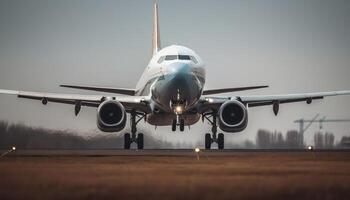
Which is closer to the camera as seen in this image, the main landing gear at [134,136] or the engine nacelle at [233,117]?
the engine nacelle at [233,117]

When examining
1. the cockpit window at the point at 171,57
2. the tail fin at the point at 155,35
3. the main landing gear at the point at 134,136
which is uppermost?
the tail fin at the point at 155,35

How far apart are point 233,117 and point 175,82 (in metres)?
3.90

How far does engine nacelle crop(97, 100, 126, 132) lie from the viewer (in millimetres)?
34188

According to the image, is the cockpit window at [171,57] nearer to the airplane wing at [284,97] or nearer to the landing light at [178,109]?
the landing light at [178,109]

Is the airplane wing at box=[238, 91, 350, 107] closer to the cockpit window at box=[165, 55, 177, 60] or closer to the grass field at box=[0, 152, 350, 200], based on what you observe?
the cockpit window at box=[165, 55, 177, 60]

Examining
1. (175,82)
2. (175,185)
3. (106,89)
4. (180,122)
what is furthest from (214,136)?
(175,185)

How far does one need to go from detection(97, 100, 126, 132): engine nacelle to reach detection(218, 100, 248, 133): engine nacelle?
4.47m

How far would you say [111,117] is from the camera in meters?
34.4

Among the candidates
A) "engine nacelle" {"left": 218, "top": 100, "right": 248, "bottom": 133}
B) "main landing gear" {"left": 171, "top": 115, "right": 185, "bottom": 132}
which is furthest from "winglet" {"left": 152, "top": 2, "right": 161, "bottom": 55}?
"engine nacelle" {"left": 218, "top": 100, "right": 248, "bottom": 133}

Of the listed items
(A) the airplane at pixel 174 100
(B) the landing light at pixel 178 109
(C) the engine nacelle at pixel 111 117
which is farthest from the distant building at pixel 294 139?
(C) the engine nacelle at pixel 111 117

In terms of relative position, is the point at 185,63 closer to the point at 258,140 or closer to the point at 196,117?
the point at 196,117

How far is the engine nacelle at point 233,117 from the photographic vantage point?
116 feet

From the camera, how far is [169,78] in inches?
1318

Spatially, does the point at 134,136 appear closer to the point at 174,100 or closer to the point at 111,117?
the point at 111,117
